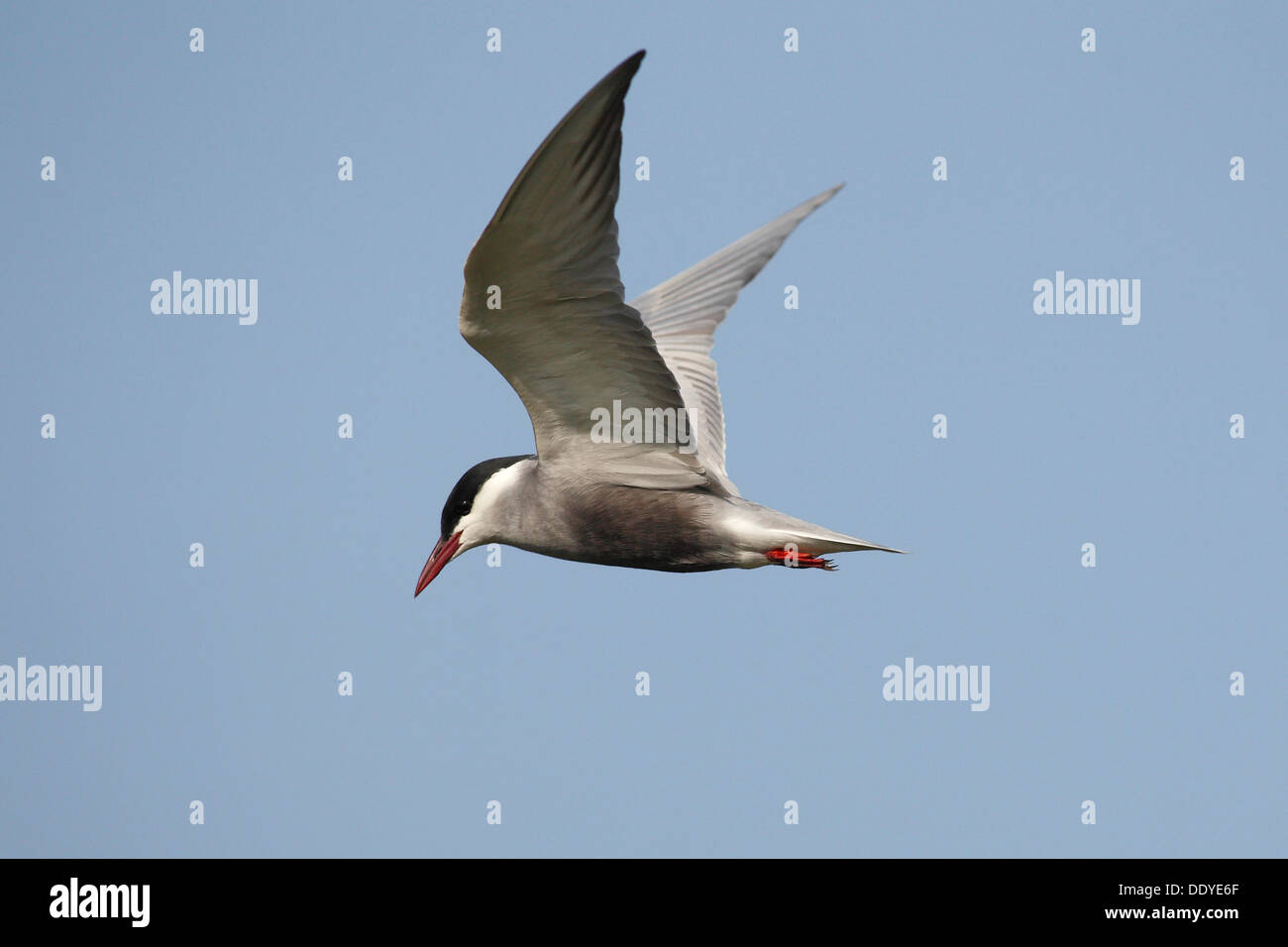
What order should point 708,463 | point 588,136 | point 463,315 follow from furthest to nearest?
point 708,463 → point 463,315 → point 588,136

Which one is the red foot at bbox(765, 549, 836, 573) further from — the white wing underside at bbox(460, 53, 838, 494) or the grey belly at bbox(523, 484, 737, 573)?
the white wing underside at bbox(460, 53, 838, 494)

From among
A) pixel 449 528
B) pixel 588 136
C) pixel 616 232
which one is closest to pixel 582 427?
pixel 449 528

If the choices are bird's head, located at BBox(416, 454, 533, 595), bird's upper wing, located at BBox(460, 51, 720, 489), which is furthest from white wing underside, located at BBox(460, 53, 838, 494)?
bird's head, located at BBox(416, 454, 533, 595)

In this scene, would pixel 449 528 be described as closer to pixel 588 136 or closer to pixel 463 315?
pixel 463 315

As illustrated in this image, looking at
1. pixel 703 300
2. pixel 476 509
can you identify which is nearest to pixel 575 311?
pixel 476 509

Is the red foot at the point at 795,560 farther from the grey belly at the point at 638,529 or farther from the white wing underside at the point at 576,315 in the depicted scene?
the white wing underside at the point at 576,315

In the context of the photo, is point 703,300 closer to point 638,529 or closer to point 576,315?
point 638,529
